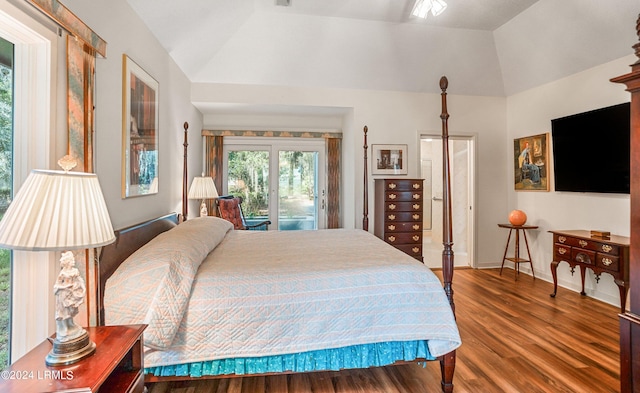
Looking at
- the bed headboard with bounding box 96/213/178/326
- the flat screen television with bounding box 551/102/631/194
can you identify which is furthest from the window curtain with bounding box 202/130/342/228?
the flat screen television with bounding box 551/102/631/194

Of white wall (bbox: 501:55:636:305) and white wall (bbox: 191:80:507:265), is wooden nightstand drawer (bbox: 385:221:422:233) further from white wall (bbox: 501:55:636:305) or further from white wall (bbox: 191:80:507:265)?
white wall (bbox: 501:55:636:305)

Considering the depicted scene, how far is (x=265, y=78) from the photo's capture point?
13.7 feet

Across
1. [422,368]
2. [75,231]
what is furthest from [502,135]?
[75,231]

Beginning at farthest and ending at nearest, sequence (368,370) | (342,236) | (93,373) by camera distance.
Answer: (342,236)
(368,370)
(93,373)

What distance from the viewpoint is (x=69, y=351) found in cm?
114

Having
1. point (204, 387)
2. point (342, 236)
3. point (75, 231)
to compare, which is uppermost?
point (75, 231)

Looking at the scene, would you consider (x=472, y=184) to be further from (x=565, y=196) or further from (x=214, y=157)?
(x=214, y=157)

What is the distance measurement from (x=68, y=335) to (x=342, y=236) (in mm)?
2206

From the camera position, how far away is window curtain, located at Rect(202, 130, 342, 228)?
193 inches

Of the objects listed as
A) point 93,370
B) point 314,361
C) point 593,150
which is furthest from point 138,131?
point 593,150

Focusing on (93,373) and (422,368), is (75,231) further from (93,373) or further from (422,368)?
(422,368)

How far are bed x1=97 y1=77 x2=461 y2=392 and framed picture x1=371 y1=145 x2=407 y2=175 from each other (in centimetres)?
258

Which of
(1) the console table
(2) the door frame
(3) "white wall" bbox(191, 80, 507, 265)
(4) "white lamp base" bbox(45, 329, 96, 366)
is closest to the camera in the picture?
(4) "white lamp base" bbox(45, 329, 96, 366)

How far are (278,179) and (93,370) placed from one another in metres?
4.19
